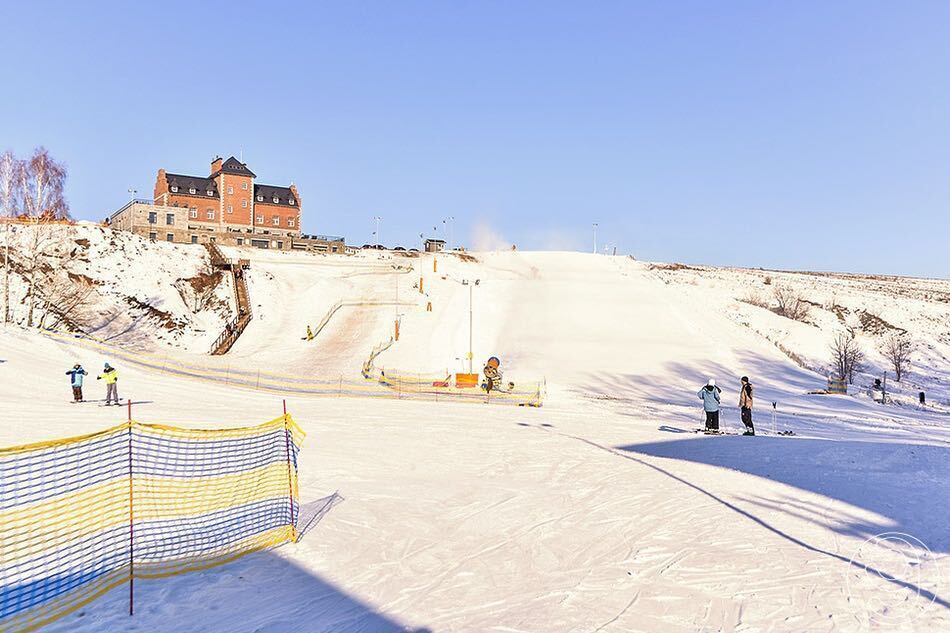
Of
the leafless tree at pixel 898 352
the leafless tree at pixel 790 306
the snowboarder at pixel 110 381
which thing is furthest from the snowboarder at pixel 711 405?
the leafless tree at pixel 790 306

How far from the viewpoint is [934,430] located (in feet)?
70.5

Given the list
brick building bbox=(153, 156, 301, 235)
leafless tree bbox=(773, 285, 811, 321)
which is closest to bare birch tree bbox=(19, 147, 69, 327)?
brick building bbox=(153, 156, 301, 235)

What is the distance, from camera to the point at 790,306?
6147 cm

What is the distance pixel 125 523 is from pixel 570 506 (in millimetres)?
6557

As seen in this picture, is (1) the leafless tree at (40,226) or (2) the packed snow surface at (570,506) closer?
(2) the packed snow surface at (570,506)

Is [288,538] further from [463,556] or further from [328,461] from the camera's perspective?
[328,461]

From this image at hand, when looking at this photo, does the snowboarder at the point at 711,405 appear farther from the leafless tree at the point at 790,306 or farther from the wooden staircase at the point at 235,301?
the leafless tree at the point at 790,306

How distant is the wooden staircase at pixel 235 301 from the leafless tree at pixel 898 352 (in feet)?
137

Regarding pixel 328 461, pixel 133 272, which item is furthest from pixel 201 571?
pixel 133 272

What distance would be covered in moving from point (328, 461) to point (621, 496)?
6448 millimetres

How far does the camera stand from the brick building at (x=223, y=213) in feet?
244

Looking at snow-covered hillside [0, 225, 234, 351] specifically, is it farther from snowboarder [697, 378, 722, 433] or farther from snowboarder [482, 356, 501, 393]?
snowboarder [697, 378, 722, 433]

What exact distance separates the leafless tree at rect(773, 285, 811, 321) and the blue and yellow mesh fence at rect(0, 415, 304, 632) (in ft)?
181

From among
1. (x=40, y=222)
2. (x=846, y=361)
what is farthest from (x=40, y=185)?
(x=846, y=361)
